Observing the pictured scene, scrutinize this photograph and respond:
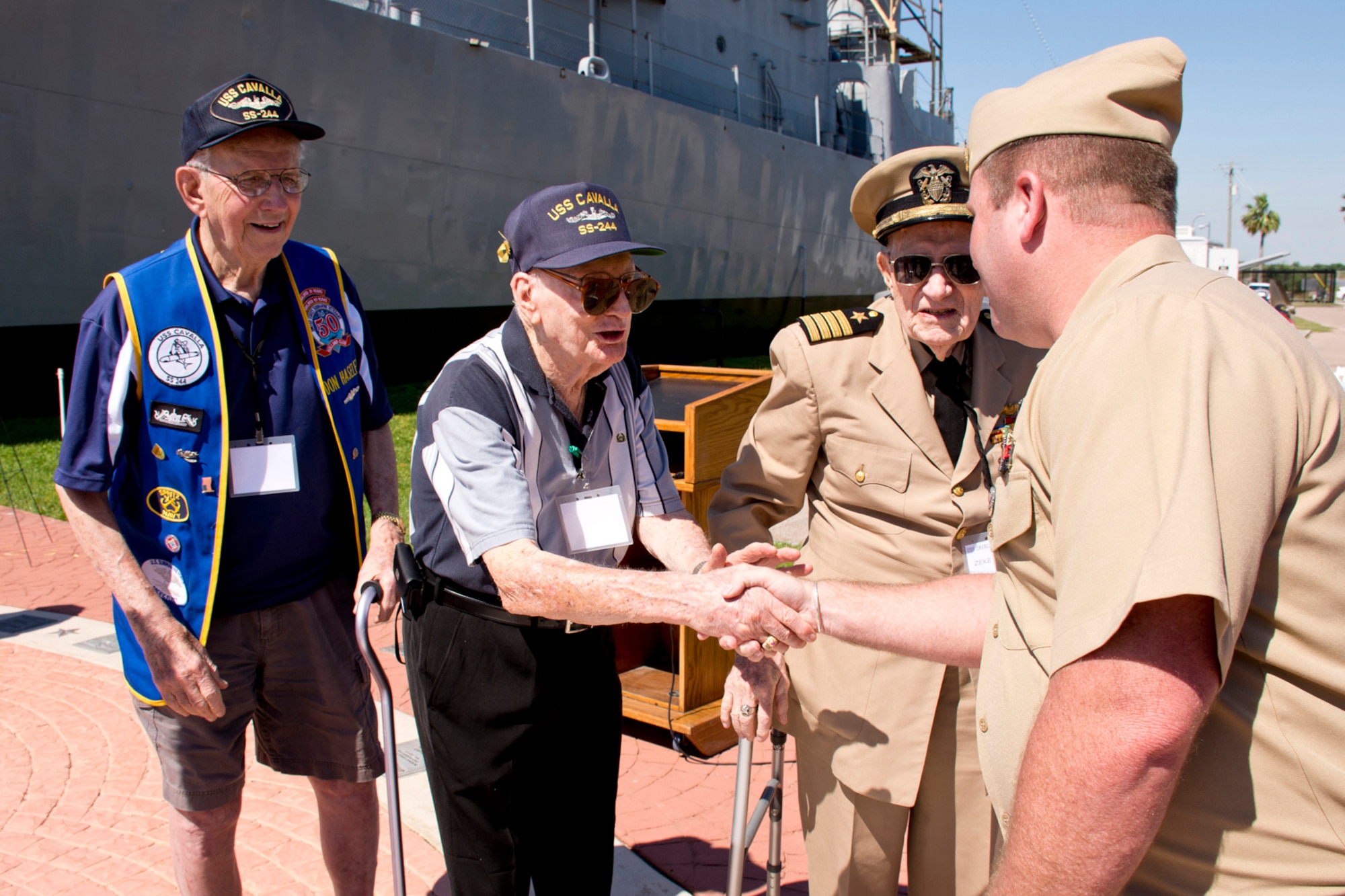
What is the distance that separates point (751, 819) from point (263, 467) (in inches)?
62.4

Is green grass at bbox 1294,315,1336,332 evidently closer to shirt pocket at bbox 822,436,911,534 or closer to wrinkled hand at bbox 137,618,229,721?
shirt pocket at bbox 822,436,911,534

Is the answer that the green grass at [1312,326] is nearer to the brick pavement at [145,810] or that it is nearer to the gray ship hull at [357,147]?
the gray ship hull at [357,147]

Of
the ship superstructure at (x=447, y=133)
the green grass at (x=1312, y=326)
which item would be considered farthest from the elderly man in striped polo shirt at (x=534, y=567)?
the green grass at (x=1312, y=326)

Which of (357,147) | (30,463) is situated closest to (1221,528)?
(30,463)

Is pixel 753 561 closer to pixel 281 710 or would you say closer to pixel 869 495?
pixel 869 495

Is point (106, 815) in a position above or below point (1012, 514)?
below

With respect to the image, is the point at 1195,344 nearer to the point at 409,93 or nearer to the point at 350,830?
the point at 350,830

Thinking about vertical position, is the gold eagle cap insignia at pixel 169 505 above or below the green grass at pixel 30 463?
above

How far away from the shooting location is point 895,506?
2.38 metres

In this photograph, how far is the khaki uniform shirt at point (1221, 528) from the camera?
0.99 meters

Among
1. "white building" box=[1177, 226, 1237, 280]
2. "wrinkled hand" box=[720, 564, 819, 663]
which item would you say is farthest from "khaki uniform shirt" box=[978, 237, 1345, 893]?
"white building" box=[1177, 226, 1237, 280]

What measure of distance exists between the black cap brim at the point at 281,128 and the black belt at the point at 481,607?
1187 mm

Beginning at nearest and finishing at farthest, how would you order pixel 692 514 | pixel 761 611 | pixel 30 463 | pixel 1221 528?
pixel 1221 528 → pixel 761 611 → pixel 692 514 → pixel 30 463

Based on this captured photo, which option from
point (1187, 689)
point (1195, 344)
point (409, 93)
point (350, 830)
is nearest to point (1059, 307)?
point (1195, 344)
